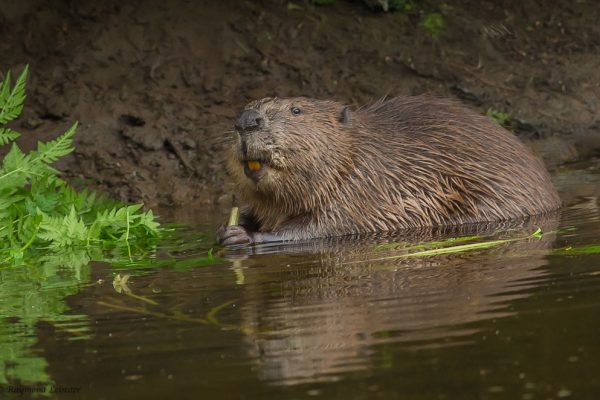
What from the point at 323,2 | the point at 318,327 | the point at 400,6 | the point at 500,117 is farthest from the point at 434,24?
the point at 318,327

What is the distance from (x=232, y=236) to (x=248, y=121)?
0.55 m

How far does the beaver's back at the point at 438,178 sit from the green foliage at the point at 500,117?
2.23 metres

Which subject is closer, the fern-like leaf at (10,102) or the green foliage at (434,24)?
the fern-like leaf at (10,102)

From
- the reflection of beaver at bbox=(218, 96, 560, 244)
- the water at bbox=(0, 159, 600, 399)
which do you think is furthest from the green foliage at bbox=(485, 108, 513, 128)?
the water at bbox=(0, 159, 600, 399)

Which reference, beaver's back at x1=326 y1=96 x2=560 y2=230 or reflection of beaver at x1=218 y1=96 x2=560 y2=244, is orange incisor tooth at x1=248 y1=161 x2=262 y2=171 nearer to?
A: reflection of beaver at x1=218 y1=96 x2=560 y2=244

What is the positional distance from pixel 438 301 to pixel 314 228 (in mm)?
2482

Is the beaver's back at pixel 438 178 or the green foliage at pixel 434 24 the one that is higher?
the green foliage at pixel 434 24

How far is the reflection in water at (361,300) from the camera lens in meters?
3.13

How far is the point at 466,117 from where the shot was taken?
21.4 feet

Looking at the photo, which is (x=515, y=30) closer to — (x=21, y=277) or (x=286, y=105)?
(x=286, y=105)

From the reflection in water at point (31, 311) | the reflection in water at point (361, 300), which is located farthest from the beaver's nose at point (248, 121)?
the reflection in water at point (31, 311)

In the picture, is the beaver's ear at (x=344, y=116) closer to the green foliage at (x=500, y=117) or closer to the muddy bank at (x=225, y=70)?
the muddy bank at (x=225, y=70)

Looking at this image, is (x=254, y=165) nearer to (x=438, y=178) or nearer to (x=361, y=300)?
(x=438, y=178)

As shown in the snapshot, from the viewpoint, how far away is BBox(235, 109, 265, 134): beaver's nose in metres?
5.74
